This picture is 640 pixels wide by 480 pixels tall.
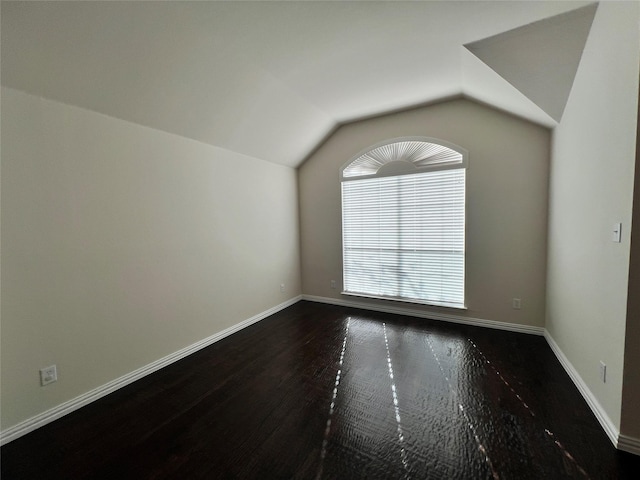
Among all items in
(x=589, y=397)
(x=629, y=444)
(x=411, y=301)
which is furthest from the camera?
(x=411, y=301)

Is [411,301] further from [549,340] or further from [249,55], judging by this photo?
[249,55]

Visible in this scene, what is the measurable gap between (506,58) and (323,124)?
2.18 metres

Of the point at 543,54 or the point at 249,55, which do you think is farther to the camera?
the point at 249,55

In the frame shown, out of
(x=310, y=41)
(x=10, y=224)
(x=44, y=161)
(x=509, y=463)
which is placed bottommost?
(x=509, y=463)

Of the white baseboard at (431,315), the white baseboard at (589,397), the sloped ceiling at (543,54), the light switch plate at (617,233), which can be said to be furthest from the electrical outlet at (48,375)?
the sloped ceiling at (543,54)

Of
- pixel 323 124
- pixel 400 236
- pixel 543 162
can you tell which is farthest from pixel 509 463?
pixel 323 124

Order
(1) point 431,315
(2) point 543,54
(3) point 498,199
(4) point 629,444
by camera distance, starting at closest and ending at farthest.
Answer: (4) point 629,444 < (2) point 543,54 < (3) point 498,199 < (1) point 431,315

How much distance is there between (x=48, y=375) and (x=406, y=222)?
152 inches

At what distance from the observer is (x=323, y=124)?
147 inches

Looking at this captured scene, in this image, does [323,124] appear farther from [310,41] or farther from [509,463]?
[509,463]

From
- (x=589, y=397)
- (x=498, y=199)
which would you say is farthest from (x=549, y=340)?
(x=498, y=199)

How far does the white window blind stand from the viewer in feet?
11.3

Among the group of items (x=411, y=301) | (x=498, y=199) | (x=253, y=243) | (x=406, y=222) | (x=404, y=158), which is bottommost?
(x=411, y=301)

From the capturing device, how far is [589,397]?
6.14 feet
